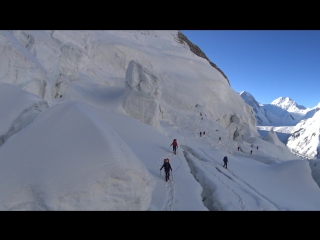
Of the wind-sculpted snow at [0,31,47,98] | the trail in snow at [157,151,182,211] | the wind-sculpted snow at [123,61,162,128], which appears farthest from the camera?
the wind-sculpted snow at [123,61,162,128]

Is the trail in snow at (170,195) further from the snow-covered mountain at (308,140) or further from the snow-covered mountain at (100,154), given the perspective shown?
the snow-covered mountain at (308,140)

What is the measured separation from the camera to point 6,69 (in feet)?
36.8

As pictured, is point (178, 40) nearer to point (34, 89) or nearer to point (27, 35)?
point (27, 35)

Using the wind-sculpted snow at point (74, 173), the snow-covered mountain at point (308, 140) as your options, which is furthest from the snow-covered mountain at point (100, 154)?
the snow-covered mountain at point (308, 140)

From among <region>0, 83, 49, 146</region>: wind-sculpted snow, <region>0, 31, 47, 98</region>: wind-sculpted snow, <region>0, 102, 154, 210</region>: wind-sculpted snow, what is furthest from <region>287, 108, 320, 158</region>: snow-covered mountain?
<region>0, 102, 154, 210</region>: wind-sculpted snow

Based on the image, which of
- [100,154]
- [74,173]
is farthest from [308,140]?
[74,173]

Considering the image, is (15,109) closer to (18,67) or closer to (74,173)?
(18,67)

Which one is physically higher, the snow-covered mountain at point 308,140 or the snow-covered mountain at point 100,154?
the snow-covered mountain at point 308,140

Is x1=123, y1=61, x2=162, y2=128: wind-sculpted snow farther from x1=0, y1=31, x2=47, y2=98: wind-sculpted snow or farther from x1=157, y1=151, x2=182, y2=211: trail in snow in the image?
x1=157, y1=151, x2=182, y2=211: trail in snow

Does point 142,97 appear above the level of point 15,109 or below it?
above

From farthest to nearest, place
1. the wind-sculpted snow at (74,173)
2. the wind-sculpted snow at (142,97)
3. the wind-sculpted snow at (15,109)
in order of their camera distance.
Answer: the wind-sculpted snow at (142,97)
the wind-sculpted snow at (15,109)
the wind-sculpted snow at (74,173)

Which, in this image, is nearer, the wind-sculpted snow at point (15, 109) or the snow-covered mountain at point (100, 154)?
the snow-covered mountain at point (100, 154)
